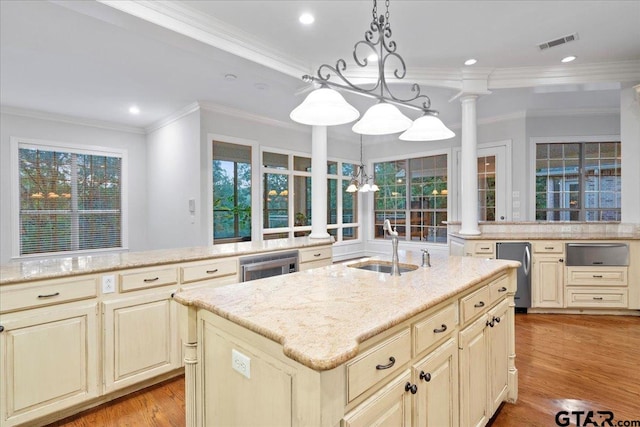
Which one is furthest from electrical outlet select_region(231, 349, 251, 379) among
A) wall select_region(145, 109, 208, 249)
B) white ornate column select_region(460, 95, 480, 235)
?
wall select_region(145, 109, 208, 249)

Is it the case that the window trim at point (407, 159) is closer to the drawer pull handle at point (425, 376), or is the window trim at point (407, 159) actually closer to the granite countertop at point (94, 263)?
the granite countertop at point (94, 263)

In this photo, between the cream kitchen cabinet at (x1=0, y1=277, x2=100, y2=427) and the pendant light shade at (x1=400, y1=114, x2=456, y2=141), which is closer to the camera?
the cream kitchen cabinet at (x1=0, y1=277, x2=100, y2=427)

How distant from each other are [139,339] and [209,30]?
2.52 meters

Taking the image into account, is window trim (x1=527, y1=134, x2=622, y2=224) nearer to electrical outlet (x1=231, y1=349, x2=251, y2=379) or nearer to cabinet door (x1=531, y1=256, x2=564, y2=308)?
cabinet door (x1=531, y1=256, x2=564, y2=308)

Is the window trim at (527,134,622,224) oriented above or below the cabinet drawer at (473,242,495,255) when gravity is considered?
above

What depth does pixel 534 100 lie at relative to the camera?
16.0ft

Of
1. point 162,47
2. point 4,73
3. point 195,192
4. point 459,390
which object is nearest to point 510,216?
point 459,390

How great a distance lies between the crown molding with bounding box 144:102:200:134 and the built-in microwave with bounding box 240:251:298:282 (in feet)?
9.16

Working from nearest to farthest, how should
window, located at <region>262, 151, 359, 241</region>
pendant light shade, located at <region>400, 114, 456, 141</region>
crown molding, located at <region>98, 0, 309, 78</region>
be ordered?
pendant light shade, located at <region>400, 114, 456, 141</region>
crown molding, located at <region>98, 0, 309, 78</region>
window, located at <region>262, 151, 359, 241</region>

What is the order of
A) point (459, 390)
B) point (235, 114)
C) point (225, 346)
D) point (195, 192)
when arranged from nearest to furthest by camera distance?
point (225, 346)
point (459, 390)
point (195, 192)
point (235, 114)

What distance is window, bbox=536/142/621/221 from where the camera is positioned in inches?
212

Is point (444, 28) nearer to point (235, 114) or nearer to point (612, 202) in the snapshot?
point (235, 114)

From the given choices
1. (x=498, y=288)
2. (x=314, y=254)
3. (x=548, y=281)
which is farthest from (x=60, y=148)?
(x=548, y=281)

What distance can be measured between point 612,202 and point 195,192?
22.2 feet
